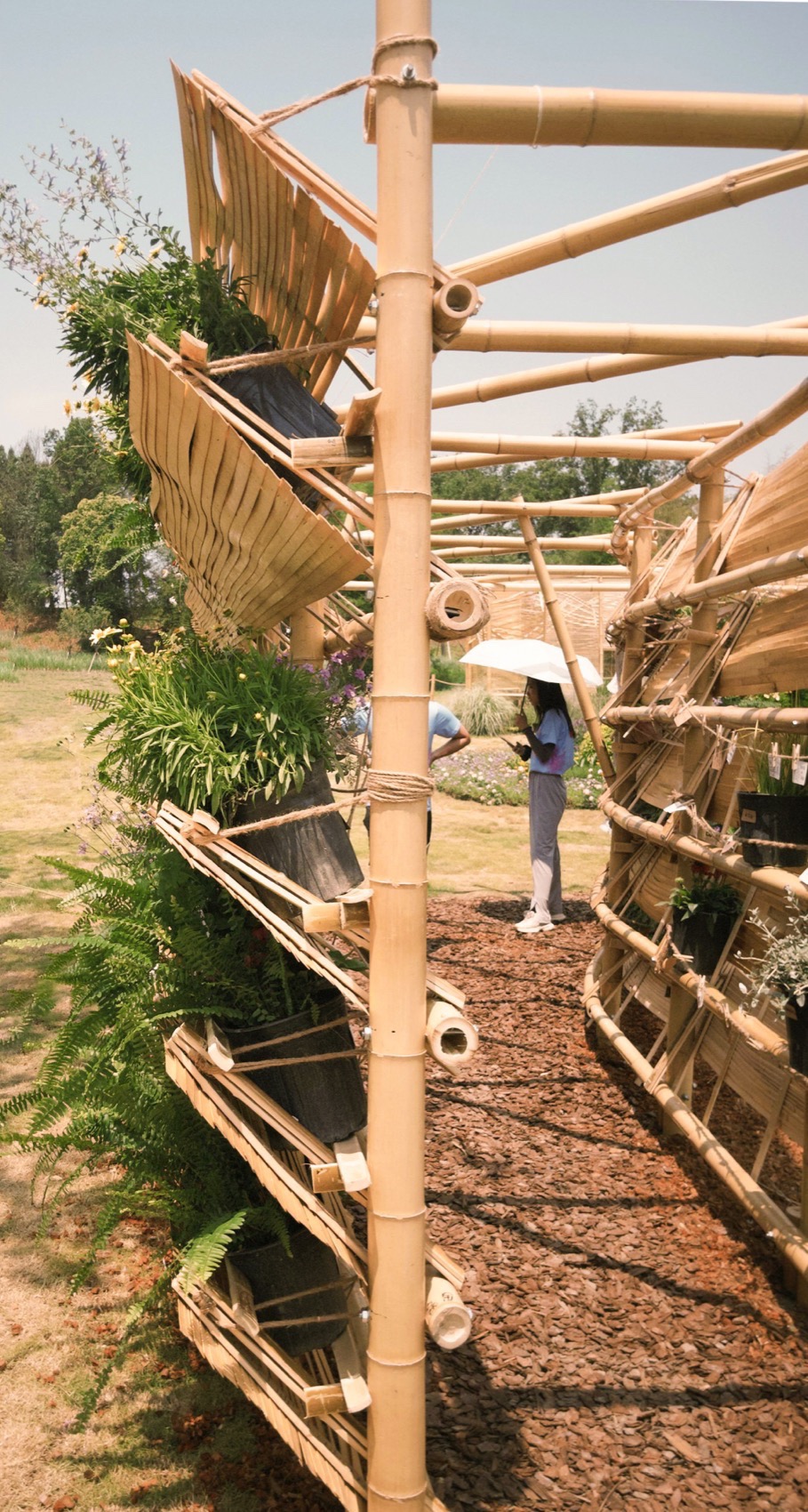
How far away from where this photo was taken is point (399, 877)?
208cm

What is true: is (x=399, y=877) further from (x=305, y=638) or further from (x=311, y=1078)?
(x=305, y=638)

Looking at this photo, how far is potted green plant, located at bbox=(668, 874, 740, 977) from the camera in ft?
11.9

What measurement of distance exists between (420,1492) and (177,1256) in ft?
2.57

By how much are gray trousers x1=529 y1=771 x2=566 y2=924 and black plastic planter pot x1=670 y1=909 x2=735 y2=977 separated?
3.48 m

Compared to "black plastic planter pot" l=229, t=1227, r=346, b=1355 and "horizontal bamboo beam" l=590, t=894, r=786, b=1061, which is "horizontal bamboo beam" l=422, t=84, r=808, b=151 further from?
"black plastic planter pot" l=229, t=1227, r=346, b=1355

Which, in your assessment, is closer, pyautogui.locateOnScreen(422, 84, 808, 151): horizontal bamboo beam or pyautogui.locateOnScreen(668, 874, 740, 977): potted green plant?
pyautogui.locateOnScreen(422, 84, 808, 151): horizontal bamboo beam

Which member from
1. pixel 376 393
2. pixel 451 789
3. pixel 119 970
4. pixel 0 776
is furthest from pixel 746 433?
pixel 451 789

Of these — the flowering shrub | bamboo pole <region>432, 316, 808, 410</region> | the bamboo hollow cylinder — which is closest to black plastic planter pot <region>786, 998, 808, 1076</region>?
the bamboo hollow cylinder

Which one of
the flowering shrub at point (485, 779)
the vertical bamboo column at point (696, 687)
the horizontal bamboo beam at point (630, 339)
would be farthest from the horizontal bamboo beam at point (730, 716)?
the flowering shrub at point (485, 779)

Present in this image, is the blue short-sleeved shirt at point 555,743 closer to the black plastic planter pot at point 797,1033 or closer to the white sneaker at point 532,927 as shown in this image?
the white sneaker at point 532,927

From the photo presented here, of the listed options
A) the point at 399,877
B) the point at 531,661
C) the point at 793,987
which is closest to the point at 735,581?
the point at 793,987

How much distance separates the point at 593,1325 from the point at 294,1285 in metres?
1.01

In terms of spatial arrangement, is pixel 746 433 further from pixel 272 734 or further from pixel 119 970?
pixel 119 970

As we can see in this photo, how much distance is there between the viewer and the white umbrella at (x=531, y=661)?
6.87 m
